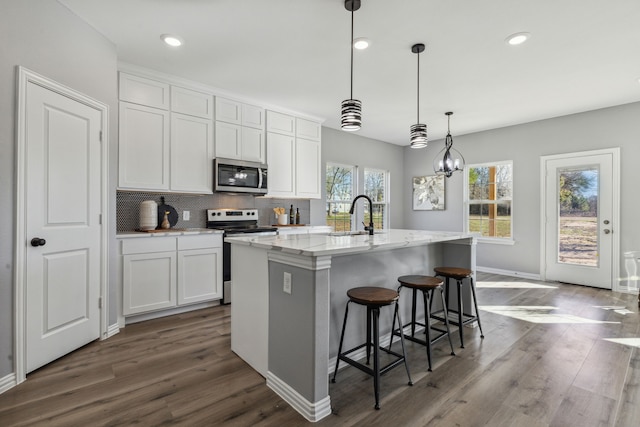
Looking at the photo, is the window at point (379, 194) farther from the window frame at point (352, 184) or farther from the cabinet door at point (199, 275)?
the cabinet door at point (199, 275)

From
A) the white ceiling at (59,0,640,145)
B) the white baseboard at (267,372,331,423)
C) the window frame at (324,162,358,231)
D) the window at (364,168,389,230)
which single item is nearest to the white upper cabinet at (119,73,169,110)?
the white ceiling at (59,0,640,145)

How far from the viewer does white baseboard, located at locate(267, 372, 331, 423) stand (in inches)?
70.0

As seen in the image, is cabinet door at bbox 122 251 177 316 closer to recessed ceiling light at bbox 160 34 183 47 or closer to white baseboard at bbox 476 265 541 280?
recessed ceiling light at bbox 160 34 183 47

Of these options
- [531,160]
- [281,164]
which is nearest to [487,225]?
[531,160]

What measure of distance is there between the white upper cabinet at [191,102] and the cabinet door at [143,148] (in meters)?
0.20

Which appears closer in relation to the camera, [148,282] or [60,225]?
[60,225]

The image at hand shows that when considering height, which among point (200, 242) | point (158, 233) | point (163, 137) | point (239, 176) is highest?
point (163, 137)

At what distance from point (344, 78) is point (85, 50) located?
249cm

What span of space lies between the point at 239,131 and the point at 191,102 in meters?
0.68

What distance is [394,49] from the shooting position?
3.02m

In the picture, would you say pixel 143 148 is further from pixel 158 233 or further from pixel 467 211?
pixel 467 211

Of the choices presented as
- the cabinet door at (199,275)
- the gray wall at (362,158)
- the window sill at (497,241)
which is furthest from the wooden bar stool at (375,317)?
the window sill at (497,241)

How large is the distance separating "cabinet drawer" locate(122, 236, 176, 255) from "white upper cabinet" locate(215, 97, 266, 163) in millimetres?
1266

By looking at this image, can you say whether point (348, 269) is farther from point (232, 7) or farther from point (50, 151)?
point (50, 151)
